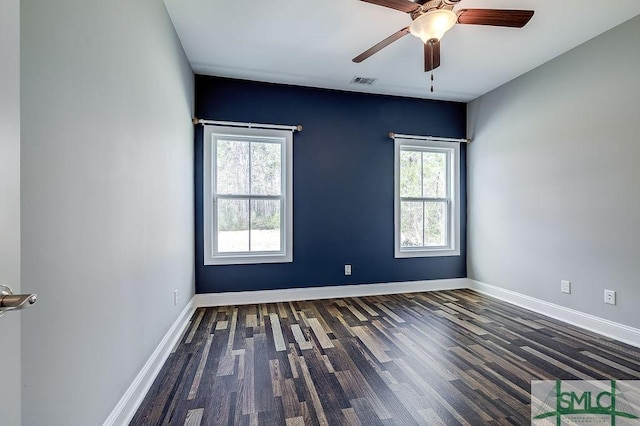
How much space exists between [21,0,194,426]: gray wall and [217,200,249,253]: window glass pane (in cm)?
128

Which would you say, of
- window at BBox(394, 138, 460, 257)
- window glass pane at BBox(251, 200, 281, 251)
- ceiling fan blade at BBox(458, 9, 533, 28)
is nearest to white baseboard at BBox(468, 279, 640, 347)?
window at BBox(394, 138, 460, 257)

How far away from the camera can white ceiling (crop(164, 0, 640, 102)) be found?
90.3 inches

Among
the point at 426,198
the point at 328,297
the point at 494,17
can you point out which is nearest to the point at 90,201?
the point at 494,17

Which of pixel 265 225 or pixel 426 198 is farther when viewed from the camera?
pixel 426 198

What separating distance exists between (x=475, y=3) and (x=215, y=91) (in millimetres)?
2720

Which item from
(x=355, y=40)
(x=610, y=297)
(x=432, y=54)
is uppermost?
(x=355, y=40)

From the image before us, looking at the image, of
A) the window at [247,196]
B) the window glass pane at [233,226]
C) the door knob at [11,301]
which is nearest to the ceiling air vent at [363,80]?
the window at [247,196]

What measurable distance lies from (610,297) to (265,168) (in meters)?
3.65

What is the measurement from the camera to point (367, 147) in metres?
3.89

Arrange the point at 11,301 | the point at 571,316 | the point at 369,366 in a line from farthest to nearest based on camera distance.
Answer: the point at 571,316 < the point at 369,366 < the point at 11,301

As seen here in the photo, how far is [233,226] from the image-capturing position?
3.53 meters

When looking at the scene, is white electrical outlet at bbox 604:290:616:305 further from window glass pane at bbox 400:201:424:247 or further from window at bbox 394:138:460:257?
window glass pane at bbox 400:201:424:247

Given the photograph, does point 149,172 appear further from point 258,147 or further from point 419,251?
point 419,251

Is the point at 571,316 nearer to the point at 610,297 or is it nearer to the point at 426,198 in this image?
the point at 610,297
